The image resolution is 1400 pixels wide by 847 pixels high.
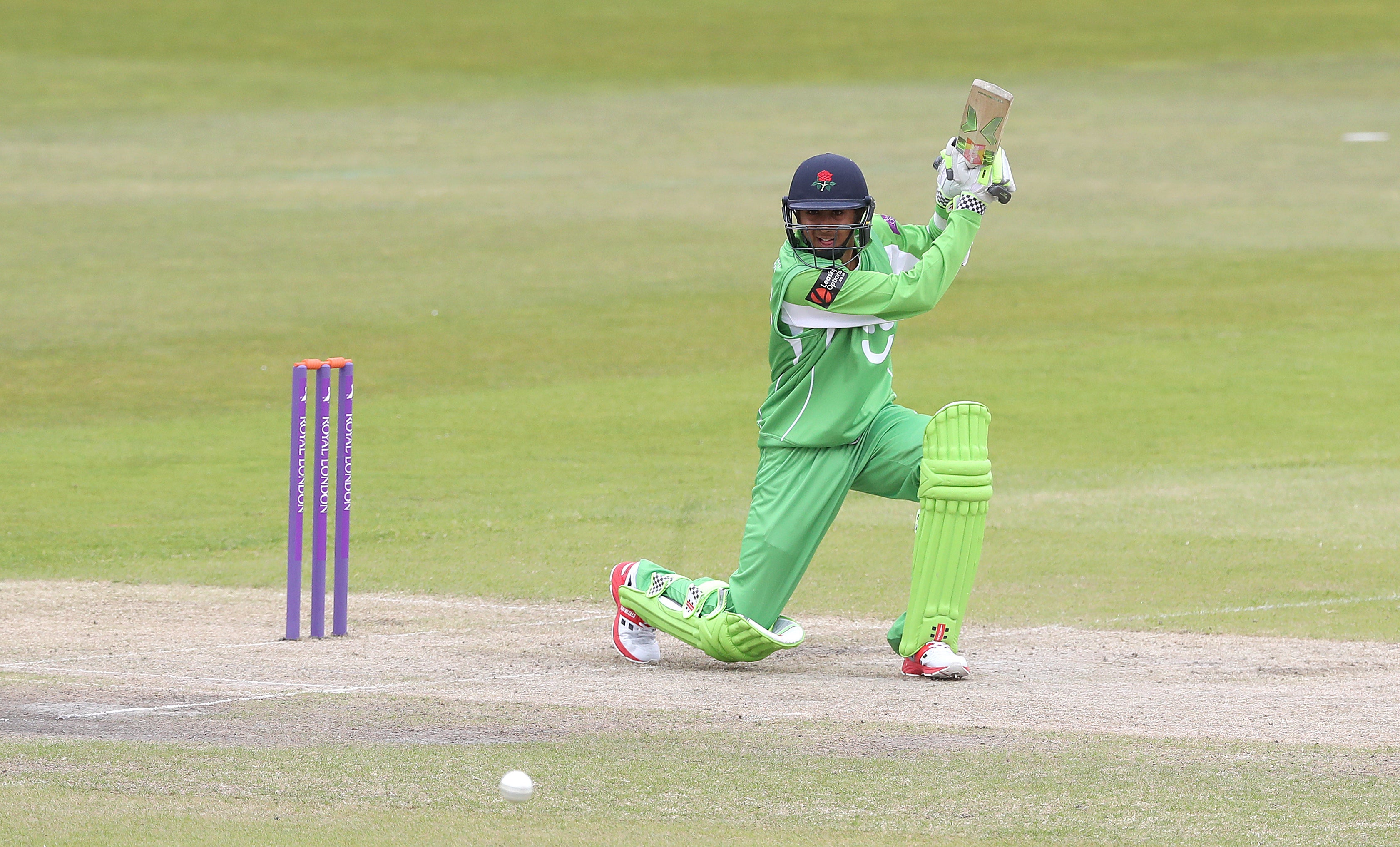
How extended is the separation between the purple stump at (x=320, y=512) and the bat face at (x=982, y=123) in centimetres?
278

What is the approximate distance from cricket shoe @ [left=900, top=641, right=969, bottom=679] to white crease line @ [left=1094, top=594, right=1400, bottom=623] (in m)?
1.57

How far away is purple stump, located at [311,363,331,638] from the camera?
842cm

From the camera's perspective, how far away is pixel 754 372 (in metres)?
16.4

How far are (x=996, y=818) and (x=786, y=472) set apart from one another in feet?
8.03

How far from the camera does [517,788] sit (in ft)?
18.6

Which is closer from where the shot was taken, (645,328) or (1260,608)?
(1260,608)

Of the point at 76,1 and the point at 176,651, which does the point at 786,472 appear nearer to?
the point at 176,651

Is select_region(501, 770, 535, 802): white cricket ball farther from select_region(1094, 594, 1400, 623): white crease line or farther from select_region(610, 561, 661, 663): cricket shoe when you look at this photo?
select_region(1094, 594, 1400, 623): white crease line

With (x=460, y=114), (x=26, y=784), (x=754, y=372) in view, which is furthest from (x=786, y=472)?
(x=460, y=114)

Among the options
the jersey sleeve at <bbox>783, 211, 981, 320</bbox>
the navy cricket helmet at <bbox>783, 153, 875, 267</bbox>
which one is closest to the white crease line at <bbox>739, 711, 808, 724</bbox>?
the jersey sleeve at <bbox>783, 211, 981, 320</bbox>

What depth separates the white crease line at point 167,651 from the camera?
26.2ft

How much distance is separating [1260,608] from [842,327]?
2792 mm

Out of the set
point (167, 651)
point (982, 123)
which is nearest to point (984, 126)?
point (982, 123)

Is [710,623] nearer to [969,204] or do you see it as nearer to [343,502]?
[343,502]
